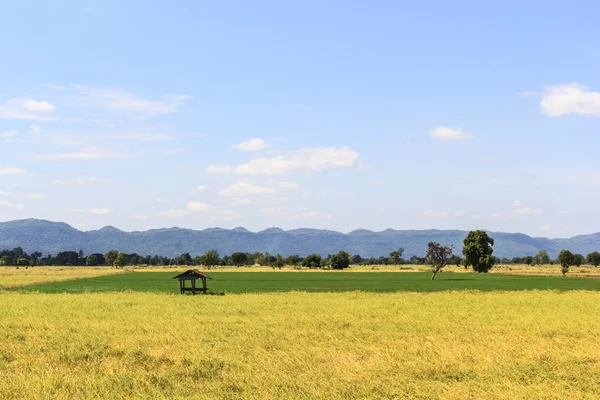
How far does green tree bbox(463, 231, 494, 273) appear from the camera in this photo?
6004 inches

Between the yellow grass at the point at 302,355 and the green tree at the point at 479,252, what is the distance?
11475 centimetres

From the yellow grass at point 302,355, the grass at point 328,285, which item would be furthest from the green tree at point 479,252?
the yellow grass at point 302,355

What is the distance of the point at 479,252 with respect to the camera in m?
153

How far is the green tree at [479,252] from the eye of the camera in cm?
15250

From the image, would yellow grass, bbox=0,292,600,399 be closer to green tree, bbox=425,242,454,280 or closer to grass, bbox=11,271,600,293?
grass, bbox=11,271,600,293

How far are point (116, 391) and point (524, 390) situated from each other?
40.6ft


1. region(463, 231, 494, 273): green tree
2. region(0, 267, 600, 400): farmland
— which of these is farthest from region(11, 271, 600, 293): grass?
region(463, 231, 494, 273): green tree

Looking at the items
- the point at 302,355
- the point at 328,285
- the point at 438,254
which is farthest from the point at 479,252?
the point at 302,355

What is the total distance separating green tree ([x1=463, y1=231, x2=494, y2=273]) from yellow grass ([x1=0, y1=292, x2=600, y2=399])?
376 ft

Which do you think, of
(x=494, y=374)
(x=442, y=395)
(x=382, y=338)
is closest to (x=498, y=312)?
(x=382, y=338)

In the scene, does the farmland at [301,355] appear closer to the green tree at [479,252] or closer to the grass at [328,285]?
the grass at [328,285]

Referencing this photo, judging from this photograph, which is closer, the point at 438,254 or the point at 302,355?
the point at 302,355

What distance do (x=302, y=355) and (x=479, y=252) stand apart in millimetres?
139517

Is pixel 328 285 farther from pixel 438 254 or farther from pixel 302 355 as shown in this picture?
pixel 302 355
